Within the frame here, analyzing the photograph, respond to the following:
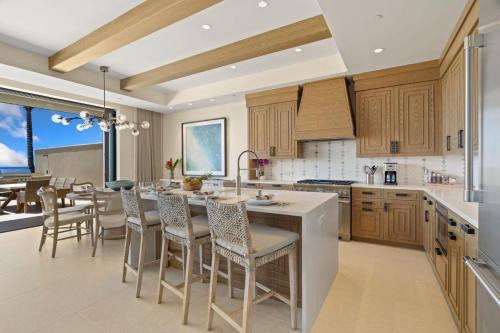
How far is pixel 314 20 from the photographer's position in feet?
9.61

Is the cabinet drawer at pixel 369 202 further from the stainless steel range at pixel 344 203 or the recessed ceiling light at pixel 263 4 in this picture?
the recessed ceiling light at pixel 263 4

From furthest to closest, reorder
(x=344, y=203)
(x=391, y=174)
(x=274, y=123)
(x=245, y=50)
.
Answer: (x=274, y=123)
(x=391, y=174)
(x=344, y=203)
(x=245, y=50)

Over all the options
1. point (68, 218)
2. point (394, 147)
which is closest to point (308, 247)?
point (394, 147)

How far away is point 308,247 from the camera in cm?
183

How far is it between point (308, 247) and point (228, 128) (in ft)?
14.7

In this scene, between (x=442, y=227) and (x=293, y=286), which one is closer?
(x=293, y=286)

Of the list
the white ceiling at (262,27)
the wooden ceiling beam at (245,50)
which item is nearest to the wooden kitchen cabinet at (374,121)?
the white ceiling at (262,27)

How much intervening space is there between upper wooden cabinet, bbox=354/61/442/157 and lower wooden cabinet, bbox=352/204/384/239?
923mm

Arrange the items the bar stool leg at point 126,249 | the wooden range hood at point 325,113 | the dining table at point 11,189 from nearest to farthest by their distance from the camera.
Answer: the bar stool leg at point 126,249, the wooden range hood at point 325,113, the dining table at point 11,189

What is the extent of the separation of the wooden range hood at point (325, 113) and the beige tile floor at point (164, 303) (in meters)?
2.00

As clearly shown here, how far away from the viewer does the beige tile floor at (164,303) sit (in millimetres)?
1949

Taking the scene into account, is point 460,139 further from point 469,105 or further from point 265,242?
point 265,242

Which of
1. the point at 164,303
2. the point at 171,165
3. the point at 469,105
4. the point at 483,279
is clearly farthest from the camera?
the point at 171,165

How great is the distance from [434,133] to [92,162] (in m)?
8.59
